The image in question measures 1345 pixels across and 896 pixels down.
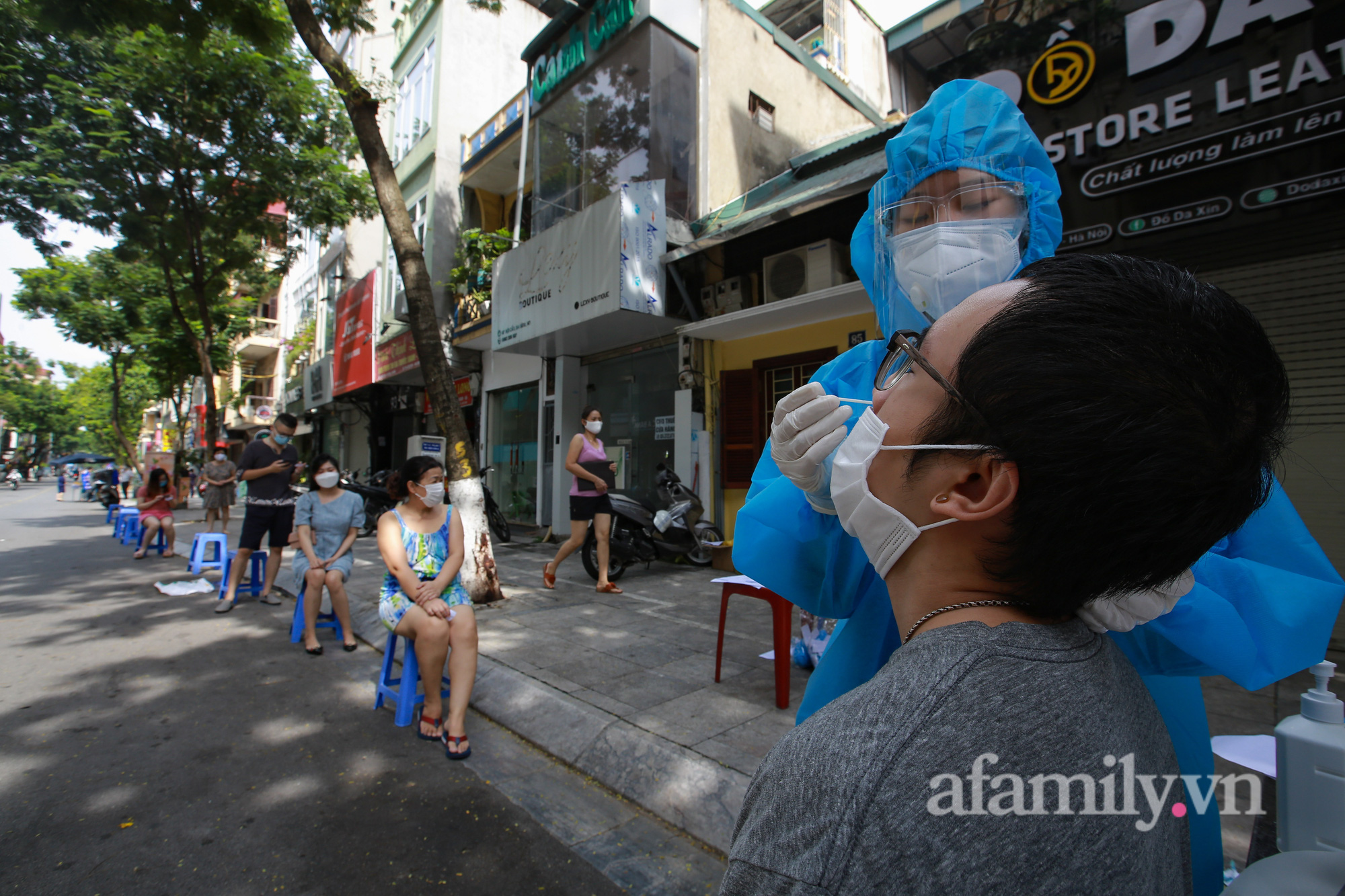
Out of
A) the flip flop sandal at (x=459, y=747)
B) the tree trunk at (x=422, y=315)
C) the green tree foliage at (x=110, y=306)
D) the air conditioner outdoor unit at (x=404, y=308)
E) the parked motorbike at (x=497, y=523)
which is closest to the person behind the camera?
the flip flop sandal at (x=459, y=747)

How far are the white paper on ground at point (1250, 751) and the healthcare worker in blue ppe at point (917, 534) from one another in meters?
0.12

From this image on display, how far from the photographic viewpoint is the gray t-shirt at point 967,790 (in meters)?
0.53

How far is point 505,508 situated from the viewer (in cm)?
1230

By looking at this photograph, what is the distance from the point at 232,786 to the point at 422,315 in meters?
4.03

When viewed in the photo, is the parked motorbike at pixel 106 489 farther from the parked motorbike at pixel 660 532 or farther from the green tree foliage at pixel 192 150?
the parked motorbike at pixel 660 532

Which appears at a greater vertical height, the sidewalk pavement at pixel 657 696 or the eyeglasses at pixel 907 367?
the eyeglasses at pixel 907 367

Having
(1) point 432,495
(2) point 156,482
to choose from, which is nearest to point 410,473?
(1) point 432,495

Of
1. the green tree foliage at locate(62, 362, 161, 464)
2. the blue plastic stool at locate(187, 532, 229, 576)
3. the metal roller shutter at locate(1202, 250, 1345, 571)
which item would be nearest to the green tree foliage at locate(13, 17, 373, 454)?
the blue plastic stool at locate(187, 532, 229, 576)

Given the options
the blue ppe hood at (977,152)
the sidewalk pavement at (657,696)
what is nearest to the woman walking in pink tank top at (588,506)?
the sidewalk pavement at (657,696)

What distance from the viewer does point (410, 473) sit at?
12.0 ft

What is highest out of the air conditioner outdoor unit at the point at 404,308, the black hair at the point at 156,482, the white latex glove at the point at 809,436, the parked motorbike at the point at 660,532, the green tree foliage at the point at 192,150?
the green tree foliage at the point at 192,150

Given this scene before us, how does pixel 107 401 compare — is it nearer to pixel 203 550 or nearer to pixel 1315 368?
pixel 203 550

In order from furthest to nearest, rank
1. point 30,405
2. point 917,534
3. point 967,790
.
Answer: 1. point 30,405
2. point 917,534
3. point 967,790

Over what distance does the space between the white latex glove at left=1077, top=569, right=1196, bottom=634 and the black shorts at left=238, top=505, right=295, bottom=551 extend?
640 centimetres
